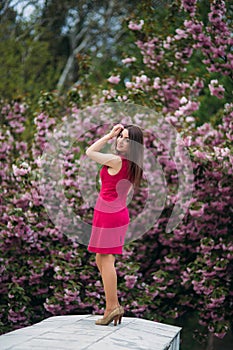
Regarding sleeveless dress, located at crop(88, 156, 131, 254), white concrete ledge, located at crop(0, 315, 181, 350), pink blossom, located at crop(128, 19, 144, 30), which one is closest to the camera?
white concrete ledge, located at crop(0, 315, 181, 350)

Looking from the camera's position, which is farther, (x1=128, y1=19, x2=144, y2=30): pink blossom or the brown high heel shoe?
(x1=128, y1=19, x2=144, y2=30): pink blossom

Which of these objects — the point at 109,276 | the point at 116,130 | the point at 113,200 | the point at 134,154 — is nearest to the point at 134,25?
the point at 116,130

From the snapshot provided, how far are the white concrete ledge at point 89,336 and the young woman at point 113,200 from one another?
0.71 ft

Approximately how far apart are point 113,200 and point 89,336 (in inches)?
40.3

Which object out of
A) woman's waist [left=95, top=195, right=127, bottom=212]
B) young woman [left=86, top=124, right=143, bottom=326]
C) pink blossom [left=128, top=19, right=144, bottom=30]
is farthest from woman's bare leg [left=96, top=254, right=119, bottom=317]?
pink blossom [left=128, top=19, right=144, bottom=30]

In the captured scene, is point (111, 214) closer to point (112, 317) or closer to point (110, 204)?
point (110, 204)

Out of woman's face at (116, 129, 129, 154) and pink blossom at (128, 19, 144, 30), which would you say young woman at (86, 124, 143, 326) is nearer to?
woman's face at (116, 129, 129, 154)

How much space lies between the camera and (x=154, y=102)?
689 centimetres

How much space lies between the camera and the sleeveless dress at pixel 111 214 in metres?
4.71

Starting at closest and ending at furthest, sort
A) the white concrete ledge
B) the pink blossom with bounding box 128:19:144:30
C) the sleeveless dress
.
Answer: the white concrete ledge, the sleeveless dress, the pink blossom with bounding box 128:19:144:30

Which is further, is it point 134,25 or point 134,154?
point 134,25

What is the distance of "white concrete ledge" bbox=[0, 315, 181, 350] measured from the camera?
3.95 metres

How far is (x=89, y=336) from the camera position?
4.29m

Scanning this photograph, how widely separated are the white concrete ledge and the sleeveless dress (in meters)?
0.60
